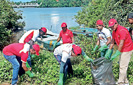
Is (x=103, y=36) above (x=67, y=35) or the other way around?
above

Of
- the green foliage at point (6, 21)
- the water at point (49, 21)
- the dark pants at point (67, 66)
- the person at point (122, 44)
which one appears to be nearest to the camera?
the person at point (122, 44)

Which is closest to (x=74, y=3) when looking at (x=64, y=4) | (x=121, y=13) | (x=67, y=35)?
(x=64, y=4)

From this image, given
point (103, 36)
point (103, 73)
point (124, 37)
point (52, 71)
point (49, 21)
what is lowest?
point (49, 21)

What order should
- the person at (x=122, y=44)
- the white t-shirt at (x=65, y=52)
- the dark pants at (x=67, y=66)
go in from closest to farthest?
the white t-shirt at (x=65, y=52), the person at (x=122, y=44), the dark pants at (x=67, y=66)

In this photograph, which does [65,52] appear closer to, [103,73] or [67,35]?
[103,73]

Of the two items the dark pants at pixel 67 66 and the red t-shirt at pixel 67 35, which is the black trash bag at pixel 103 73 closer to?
the dark pants at pixel 67 66

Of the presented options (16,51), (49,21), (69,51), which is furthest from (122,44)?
(49,21)

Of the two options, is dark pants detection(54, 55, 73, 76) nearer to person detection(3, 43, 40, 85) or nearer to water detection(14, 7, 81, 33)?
person detection(3, 43, 40, 85)

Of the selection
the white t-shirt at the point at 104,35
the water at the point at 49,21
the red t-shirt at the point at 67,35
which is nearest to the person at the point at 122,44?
the white t-shirt at the point at 104,35

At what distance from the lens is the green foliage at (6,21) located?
35.8ft

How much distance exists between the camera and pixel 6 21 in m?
11.1

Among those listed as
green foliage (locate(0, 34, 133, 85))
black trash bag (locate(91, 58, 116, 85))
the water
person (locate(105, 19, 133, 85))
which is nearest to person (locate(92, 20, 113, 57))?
green foliage (locate(0, 34, 133, 85))

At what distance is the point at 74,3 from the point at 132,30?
268 feet

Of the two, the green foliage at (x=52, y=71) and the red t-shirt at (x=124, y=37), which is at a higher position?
the red t-shirt at (x=124, y=37)
